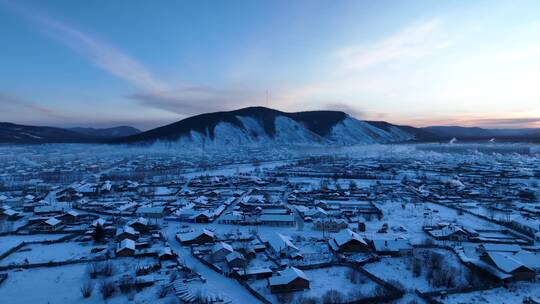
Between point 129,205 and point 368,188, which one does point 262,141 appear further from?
point 129,205

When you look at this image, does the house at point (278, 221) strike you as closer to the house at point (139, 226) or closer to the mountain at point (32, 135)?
the house at point (139, 226)

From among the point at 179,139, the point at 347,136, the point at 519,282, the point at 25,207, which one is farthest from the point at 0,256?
the point at 347,136

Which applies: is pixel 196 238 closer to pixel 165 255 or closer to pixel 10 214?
pixel 165 255

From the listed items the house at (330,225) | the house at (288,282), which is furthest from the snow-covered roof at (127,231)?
the house at (330,225)

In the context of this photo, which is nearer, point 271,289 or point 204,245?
point 271,289

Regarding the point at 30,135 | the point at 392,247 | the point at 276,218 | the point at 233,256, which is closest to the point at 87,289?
the point at 233,256

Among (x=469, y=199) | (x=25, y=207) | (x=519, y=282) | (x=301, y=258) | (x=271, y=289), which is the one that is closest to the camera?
(x=271, y=289)
